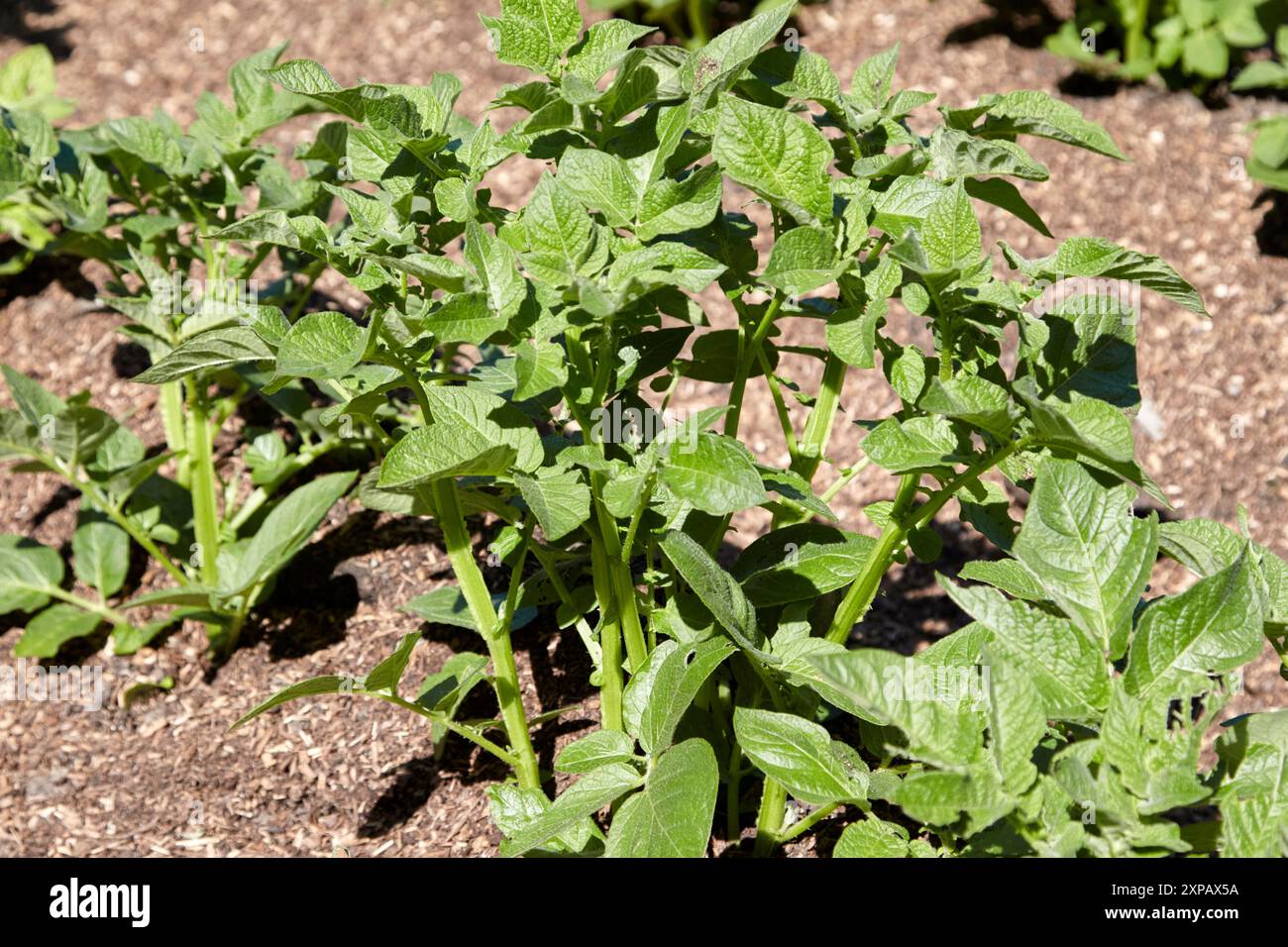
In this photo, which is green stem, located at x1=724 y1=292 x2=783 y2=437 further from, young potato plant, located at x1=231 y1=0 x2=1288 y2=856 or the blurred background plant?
the blurred background plant

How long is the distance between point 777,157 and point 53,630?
1.84m

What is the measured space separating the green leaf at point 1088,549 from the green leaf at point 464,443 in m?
0.59

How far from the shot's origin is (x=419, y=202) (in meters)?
1.68

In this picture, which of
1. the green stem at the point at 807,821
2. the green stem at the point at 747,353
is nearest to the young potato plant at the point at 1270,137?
the green stem at the point at 747,353

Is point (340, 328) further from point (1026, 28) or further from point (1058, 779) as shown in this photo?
point (1026, 28)

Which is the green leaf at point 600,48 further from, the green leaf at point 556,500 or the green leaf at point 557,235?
the green leaf at point 556,500

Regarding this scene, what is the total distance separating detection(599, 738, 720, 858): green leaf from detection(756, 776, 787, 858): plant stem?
1.09 feet

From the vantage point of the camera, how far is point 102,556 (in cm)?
269

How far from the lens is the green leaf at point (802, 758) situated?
1494mm

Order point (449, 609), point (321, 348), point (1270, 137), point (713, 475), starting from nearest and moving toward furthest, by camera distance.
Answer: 1. point (713, 475)
2. point (321, 348)
3. point (449, 609)
4. point (1270, 137)

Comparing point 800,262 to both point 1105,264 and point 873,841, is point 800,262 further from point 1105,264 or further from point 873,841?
point 873,841

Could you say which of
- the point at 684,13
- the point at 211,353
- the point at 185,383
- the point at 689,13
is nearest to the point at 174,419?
the point at 185,383
